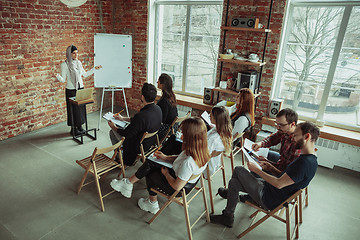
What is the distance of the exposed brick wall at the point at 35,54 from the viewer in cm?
428

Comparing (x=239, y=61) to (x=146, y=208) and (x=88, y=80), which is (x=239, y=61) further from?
(x=88, y=80)

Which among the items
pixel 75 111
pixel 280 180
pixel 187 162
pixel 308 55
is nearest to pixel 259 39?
pixel 308 55

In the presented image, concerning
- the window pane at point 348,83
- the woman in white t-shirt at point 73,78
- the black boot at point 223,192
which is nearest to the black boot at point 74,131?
the woman in white t-shirt at point 73,78

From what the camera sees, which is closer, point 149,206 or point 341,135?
point 149,206

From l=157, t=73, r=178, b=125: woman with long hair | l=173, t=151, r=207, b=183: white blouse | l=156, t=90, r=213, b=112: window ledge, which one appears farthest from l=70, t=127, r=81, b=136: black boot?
l=173, t=151, r=207, b=183: white blouse

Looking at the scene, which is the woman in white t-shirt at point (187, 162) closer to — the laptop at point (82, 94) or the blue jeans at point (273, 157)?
the blue jeans at point (273, 157)

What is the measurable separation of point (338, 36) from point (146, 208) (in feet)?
13.0

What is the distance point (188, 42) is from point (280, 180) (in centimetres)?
396

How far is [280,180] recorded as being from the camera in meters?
2.32

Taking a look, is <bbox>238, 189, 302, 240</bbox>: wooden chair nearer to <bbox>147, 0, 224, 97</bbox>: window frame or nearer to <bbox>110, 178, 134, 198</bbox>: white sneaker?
<bbox>110, 178, 134, 198</bbox>: white sneaker

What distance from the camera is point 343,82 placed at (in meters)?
4.30

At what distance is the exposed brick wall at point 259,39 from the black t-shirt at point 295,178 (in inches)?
99.7

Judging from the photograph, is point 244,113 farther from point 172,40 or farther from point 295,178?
point 172,40

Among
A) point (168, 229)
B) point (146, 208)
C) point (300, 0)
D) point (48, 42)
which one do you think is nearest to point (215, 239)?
point (168, 229)
